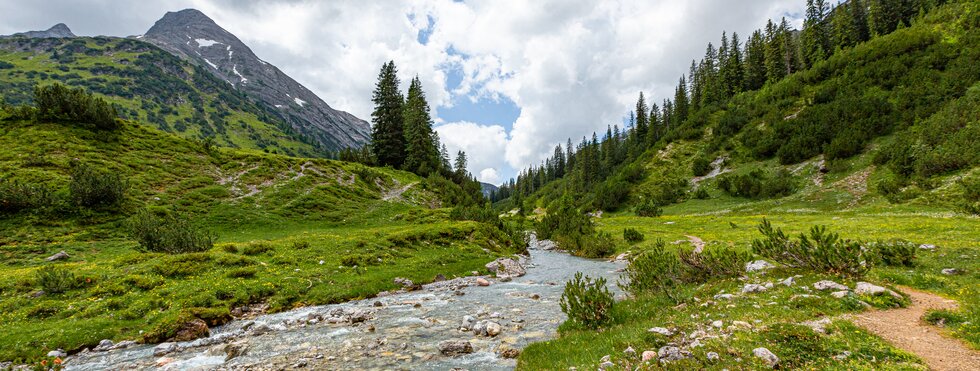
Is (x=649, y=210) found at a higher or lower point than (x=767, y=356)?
higher

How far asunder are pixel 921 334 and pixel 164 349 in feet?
67.5

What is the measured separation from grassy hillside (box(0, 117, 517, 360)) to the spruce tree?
17897 mm

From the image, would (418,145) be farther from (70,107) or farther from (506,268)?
(506,268)

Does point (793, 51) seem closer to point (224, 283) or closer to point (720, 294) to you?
point (720, 294)

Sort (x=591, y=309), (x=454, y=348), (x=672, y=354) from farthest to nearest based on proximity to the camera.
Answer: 1. (x=591, y=309)
2. (x=454, y=348)
3. (x=672, y=354)

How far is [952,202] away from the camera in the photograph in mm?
28656

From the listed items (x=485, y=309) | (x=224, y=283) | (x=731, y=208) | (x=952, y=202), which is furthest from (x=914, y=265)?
(x=731, y=208)

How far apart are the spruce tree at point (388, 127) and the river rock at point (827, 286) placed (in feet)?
251

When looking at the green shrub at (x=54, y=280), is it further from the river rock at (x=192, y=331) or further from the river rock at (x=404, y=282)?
the river rock at (x=404, y=282)

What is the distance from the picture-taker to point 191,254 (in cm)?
2211

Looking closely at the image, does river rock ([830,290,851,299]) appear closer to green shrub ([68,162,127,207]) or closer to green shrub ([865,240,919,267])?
green shrub ([865,240,919,267])

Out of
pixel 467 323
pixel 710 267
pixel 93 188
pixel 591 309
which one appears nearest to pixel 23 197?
pixel 93 188

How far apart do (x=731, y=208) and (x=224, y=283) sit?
60018 millimetres

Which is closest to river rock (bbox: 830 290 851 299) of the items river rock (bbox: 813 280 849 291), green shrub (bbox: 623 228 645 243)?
river rock (bbox: 813 280 849 291)
